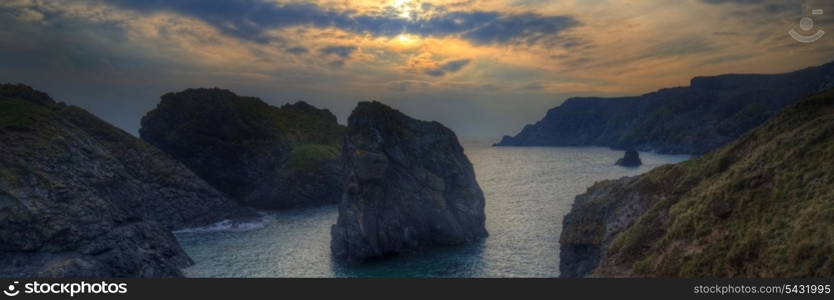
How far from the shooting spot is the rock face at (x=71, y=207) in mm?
59906

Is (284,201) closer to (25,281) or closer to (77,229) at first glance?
(77,229)

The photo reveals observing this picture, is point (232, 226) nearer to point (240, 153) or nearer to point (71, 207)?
point (71, 207)

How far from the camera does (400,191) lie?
8656cm

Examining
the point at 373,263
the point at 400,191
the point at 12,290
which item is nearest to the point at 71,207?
the point at 373,263

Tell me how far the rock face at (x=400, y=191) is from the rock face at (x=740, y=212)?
127 feet

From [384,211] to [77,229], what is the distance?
4685cm

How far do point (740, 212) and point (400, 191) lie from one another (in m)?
59.8

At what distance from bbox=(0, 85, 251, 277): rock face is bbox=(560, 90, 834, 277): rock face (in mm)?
64200

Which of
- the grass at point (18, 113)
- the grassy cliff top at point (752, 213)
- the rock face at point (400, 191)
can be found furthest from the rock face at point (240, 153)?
the grassy cliff top at point (752, 213)

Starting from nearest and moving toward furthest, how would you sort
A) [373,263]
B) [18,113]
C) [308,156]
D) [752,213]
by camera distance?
[752,213], [373,263], [18,113], [308,156]

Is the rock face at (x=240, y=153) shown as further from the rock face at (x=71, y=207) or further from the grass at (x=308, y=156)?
the rock face at (x=71, y=207)

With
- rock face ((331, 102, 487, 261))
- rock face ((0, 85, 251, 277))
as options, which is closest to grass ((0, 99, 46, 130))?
rock face ((0, 85, 251, 277))

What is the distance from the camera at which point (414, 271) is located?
70.8 m

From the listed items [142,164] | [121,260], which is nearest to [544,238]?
[121,260]
